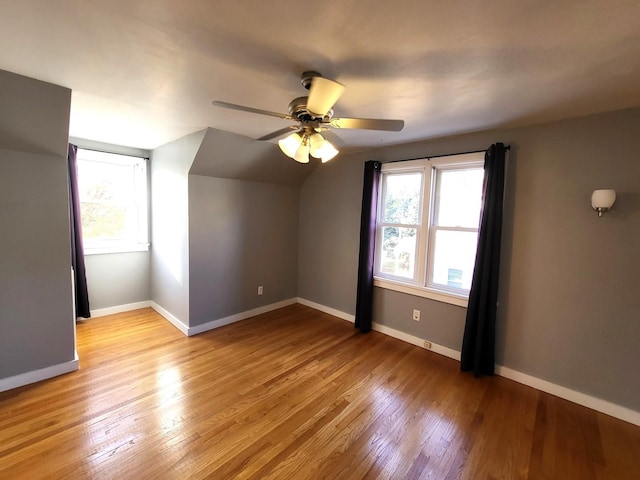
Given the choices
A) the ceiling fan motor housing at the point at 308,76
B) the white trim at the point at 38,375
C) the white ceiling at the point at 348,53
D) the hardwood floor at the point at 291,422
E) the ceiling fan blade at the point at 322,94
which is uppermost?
the white ceiling at the point at 348,53

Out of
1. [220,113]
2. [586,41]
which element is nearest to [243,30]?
A: [220,113]

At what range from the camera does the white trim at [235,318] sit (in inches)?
130

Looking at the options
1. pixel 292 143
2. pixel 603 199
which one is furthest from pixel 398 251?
pixel 292 143

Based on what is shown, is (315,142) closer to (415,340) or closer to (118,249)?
(415,340)

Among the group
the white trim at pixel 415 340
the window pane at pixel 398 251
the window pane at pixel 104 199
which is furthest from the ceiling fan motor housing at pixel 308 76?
the window pane at pixel 104 199

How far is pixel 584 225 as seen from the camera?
222 cm

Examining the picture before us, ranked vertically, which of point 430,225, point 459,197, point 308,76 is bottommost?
point 430,225

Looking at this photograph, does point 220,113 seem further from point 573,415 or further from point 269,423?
point 573,415

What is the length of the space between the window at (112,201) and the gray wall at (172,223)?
0.65ft

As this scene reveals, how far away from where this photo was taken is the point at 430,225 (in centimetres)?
309

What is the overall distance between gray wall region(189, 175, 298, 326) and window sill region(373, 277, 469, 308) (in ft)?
5.16

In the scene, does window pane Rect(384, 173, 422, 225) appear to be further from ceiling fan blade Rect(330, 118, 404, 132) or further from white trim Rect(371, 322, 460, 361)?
ceiling fan blade Rect(330, 118, 404, 132)

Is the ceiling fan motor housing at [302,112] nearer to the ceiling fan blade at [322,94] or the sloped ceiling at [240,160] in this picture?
the ceiling fan blade at [322,94]

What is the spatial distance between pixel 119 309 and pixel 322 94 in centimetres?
415
